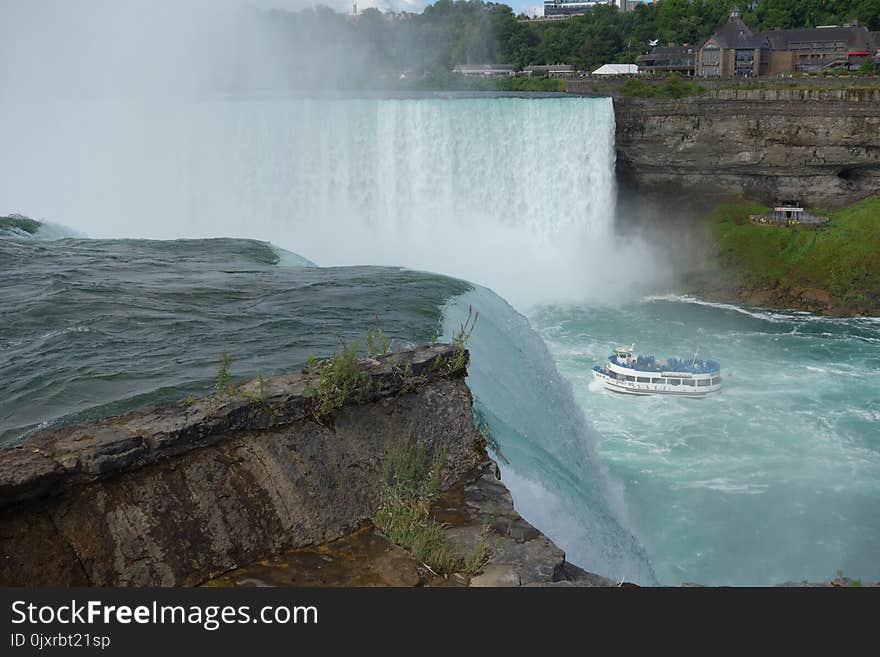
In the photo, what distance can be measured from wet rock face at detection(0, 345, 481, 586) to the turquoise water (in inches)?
291

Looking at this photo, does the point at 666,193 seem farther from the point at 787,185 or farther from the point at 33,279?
the point at 33,279

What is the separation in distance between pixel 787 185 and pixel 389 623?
104 feet

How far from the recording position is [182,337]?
1067 cm

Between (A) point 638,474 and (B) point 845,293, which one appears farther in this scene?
(B) point 845,293

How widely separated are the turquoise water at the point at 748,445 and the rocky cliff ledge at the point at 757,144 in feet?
23.8

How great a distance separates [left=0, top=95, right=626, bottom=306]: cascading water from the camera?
30094 mm

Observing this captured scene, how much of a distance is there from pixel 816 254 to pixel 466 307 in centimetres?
2054

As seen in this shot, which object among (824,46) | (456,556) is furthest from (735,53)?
(456,556)

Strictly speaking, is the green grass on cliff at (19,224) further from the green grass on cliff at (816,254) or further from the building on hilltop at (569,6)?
the building on hilltop at (569,6)

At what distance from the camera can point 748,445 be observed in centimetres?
1692

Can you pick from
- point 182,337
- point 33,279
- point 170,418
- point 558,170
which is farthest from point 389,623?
point 558,170

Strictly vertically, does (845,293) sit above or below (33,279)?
below

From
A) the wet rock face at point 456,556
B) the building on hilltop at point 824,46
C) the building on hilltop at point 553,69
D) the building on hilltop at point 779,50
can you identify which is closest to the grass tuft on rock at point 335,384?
the wet rock face at point 456,556

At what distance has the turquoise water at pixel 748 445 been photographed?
13.2m
